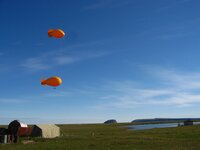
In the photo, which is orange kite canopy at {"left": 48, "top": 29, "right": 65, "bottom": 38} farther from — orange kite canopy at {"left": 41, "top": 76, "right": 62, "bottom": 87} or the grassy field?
the grassy field

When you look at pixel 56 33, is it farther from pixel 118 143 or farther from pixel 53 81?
pixel 118 143

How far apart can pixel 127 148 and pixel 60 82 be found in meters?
12.2

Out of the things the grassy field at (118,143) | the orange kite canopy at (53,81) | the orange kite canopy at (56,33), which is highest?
the orange kite canopy at (56,33)

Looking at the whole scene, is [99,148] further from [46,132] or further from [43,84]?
[46,132]

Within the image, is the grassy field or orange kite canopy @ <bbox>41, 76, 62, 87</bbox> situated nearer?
the grassy field

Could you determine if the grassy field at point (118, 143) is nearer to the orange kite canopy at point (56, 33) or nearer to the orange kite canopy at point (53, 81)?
the orange kite canopy at point (53, 81)

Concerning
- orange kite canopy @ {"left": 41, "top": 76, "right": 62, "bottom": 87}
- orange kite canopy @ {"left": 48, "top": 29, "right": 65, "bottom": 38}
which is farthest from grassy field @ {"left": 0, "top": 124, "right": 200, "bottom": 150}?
orange kite canopy @ {"left": 48, "top": 29, "right": 65, "bottom": 38}

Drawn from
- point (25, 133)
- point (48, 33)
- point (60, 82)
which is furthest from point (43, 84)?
point (25, 133)

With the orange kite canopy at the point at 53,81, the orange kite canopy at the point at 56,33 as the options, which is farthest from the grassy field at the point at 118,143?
the orange kite canopy at the point at 56,33

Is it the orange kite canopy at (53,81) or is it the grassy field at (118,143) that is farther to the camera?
the orange kite canopy at (53,81)

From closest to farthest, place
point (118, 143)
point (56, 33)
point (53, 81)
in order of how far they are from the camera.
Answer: point (56, 33)
point (53, 81)
point (118, 143)

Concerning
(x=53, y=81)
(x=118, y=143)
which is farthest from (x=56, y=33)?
(x=118, y=143)

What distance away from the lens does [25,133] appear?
56094mm

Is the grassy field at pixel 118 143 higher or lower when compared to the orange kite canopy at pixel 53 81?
lower
